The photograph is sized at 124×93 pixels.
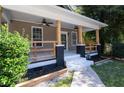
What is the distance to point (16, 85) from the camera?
7215mm

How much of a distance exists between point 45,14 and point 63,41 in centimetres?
837

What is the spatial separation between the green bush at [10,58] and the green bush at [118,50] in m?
13.6

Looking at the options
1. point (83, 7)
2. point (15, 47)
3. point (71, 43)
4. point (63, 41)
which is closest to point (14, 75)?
point (15, 47)

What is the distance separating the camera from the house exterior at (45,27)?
11.0 metres

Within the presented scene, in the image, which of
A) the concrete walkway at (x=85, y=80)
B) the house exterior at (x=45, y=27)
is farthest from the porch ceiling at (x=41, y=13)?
the concrete walkway at (x=85, y=80)

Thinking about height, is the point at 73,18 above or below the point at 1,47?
above

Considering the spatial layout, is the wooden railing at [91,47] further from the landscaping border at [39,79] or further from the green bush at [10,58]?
the green bush at [10,58]

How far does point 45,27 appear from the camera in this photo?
16.7 m

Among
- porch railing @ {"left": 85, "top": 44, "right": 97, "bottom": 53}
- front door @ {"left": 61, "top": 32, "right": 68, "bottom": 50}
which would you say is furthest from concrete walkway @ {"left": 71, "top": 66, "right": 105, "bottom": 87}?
front door @ {"left": 61, "top": 32, "right": 68, "bottom": 50}

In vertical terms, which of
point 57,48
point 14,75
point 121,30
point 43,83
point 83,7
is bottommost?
point 43,83

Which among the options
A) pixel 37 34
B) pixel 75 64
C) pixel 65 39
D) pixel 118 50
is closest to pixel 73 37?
pixel 65 39

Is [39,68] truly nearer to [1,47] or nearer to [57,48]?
[57,48]

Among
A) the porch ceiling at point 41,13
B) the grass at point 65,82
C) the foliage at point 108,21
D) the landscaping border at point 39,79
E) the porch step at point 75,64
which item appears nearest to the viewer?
the landscaping border at point 39,79

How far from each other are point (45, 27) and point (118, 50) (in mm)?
7363
